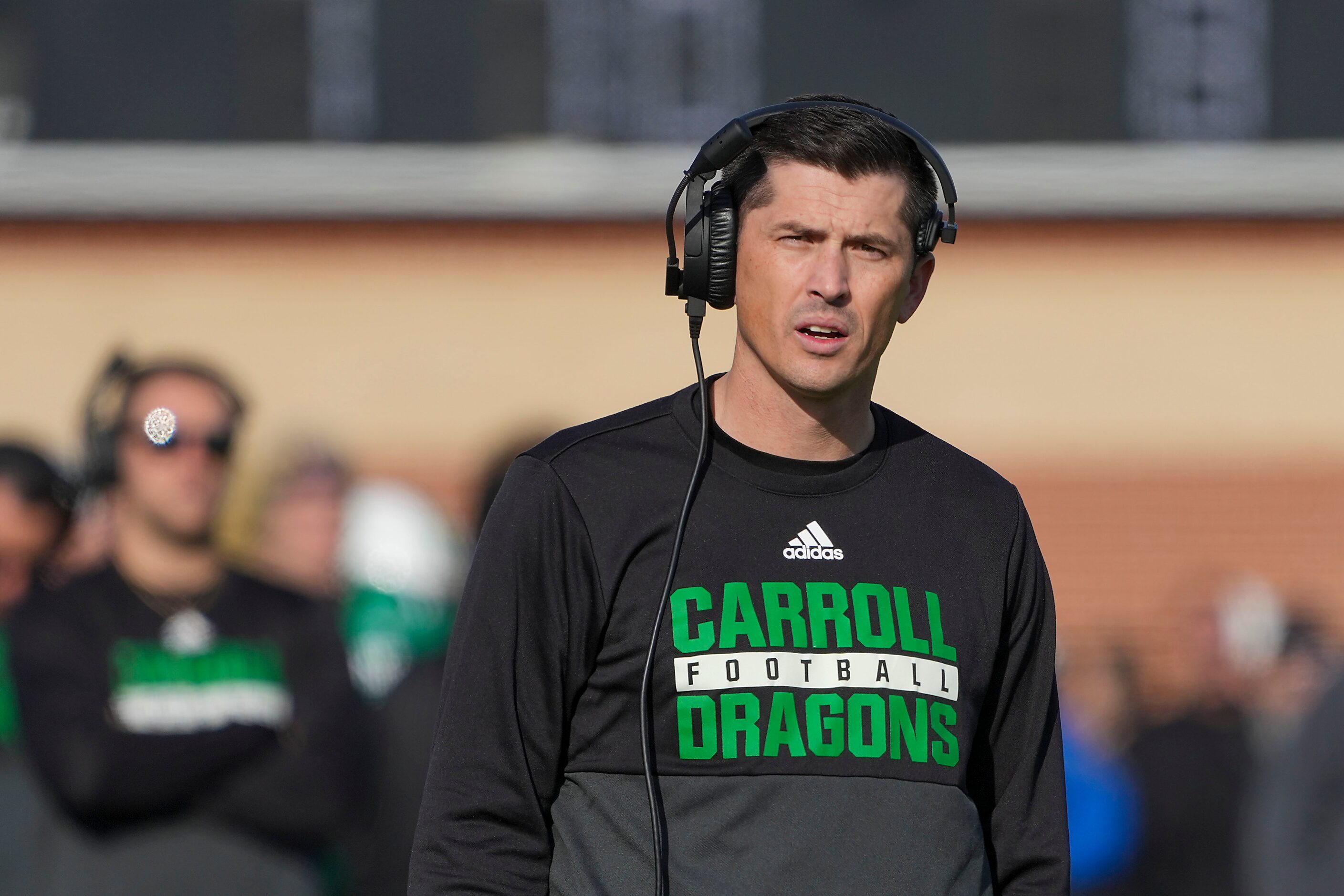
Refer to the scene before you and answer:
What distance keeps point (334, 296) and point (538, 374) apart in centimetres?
154

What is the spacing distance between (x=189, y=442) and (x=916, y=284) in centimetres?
235

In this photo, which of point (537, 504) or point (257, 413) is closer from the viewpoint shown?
point (537, 504)

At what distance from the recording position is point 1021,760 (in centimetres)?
272

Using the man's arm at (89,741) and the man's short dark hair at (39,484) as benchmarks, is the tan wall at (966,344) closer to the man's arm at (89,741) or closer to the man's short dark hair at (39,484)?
the man's short dark hair at (39,484)

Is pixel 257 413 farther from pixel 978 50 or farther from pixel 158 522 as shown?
pixel 158 522

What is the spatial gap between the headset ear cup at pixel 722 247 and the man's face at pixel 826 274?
7 centimetres

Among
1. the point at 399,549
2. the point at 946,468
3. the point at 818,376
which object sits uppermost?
the point at 818,376

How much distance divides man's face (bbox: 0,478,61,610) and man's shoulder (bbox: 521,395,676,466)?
9.77ft

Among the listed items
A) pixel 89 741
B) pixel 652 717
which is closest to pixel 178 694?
pixel 89 741

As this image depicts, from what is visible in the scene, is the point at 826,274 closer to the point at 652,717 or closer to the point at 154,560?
the point at 652,717

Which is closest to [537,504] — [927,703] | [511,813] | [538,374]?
[511,813]

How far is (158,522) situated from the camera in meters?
4.57

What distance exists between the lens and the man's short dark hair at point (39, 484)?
5.25 m

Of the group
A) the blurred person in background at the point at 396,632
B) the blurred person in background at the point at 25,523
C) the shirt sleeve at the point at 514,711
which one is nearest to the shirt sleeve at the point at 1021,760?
the shirt sleeve at the point at 514,711
